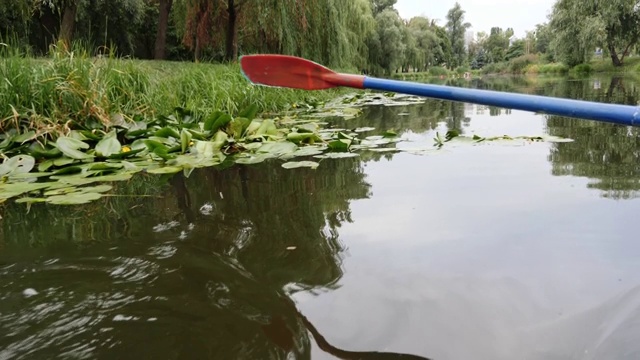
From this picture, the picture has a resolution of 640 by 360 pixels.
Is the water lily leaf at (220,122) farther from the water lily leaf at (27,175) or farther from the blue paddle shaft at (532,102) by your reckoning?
the blue paddle shaft at (532,102)

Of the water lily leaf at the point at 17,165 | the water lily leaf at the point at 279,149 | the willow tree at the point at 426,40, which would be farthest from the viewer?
the willow tree at the point at 426,40

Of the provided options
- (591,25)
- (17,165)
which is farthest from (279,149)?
(591,25)

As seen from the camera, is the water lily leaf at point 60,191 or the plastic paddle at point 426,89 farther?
the water lily leaf at point 60,191

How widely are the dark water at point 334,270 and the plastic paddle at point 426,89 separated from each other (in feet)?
1.24

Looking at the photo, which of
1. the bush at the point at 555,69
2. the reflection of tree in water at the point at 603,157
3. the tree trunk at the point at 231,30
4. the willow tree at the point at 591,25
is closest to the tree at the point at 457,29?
the bush at the point at 555,69

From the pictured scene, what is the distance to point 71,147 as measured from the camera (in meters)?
2.33

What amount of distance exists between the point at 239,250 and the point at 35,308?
48cm

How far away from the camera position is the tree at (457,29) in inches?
2608

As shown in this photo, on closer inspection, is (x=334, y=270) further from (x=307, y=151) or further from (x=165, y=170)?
(x=307, y=151)

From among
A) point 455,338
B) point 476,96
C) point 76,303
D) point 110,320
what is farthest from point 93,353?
point 476,96

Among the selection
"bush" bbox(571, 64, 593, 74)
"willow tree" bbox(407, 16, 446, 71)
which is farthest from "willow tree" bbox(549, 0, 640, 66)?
"willow tree" bbox(407, 16, 446, 71)

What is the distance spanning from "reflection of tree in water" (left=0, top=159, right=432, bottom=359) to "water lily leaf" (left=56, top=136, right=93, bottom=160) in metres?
0.65

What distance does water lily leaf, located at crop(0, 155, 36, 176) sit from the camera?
211cm

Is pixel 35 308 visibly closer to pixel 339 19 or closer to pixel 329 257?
pixel 329 257
